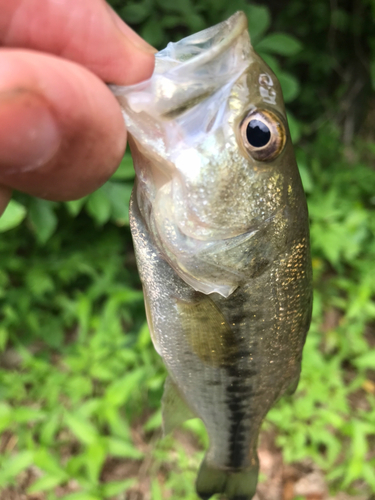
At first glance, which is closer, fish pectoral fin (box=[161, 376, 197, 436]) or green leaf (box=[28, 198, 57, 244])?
fish pectoral fin (box=[161, 376, 197, 436])

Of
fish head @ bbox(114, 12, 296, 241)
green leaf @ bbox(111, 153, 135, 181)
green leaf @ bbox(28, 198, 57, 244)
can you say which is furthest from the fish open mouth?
green leaf @ bbox(28, 198, 57, 244)

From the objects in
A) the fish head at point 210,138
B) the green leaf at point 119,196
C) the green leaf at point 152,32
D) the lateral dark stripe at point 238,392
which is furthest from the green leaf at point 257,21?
the lateral dark stripe at point 238,392

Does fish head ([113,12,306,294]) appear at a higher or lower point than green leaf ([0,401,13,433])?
higher

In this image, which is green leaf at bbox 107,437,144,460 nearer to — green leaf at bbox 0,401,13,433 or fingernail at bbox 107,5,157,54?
green leaf at bbox 0,401,13,433

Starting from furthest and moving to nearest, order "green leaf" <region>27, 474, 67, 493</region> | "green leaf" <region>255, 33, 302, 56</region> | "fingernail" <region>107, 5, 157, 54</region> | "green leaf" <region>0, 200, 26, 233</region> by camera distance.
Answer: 1. "green leaf" <region>255, 33, 302, 56</region>
2. "green leaf" <region>27, 474, 67, 493</region>
3. "green leaf" <region>0, 200, 26, 233</region>
4. "fingernail" <region>107, 5, 157, 54</region>

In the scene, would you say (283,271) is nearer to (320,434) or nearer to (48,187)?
(48,187)

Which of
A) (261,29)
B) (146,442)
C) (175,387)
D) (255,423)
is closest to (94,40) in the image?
(175,387)

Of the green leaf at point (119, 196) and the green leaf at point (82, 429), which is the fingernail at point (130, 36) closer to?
the green leaf at point (119, 196)

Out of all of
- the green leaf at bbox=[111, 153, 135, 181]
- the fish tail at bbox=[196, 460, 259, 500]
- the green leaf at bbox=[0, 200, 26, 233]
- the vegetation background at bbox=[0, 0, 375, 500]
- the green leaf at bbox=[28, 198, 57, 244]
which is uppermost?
the green leaf at bbox=[0, 200, 26, 233]
